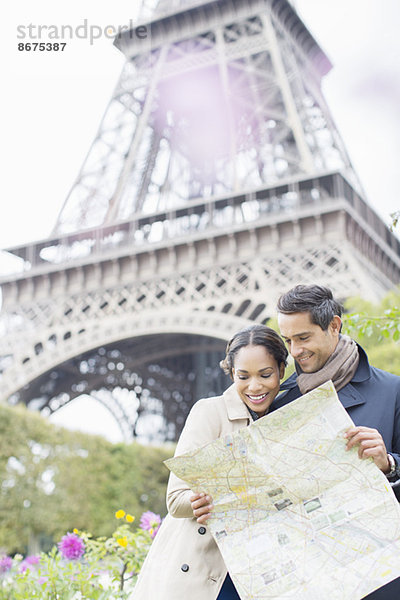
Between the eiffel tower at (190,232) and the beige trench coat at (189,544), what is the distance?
1071cm

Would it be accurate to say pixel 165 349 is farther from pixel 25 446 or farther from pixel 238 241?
pixel 25 446

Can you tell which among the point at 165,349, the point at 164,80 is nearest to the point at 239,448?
the point at 165,349

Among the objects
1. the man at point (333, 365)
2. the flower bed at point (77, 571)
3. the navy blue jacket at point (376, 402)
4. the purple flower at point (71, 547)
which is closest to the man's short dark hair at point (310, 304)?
the man at point (333, 365)

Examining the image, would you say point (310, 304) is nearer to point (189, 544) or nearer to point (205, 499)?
point (205, 499)

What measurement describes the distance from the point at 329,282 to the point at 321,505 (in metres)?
11.3

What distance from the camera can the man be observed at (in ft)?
6.68

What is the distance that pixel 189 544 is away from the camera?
202cm

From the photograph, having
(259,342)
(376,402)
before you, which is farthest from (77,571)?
(376,402)

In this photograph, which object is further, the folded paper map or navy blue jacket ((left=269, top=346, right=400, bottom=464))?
navy blue jacket ((left=269, top=346, right=400, bottom=464))

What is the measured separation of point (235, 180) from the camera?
53.5 ft

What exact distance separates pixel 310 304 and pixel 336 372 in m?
0.23

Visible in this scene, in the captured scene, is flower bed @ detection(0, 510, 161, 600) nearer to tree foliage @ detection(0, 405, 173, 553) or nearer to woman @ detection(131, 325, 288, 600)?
woman @ detection(131, 325, 288, 600)

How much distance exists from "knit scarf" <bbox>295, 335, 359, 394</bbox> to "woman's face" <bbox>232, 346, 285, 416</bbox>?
10 cm

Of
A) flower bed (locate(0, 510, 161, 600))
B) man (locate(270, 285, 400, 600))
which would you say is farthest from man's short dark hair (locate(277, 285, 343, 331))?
flower bed (locate(0, 510, 161, 600))
